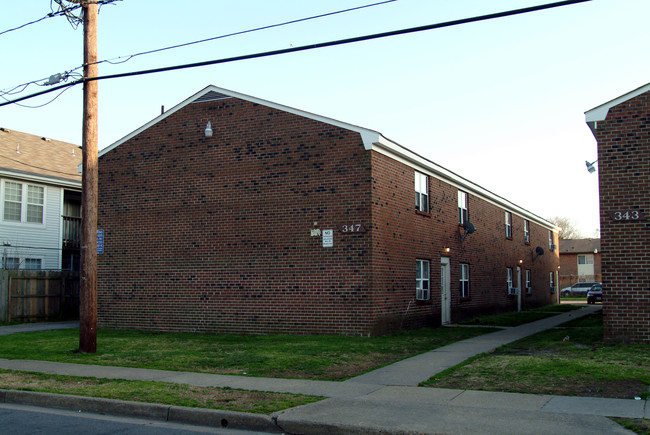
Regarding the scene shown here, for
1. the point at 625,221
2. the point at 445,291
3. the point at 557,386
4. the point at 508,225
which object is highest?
the point at 508,225

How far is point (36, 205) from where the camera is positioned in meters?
24.3

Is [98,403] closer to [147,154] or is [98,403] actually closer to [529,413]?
[529,413]

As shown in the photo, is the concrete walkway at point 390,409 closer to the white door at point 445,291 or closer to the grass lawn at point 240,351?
the grass lawn at point 240,351

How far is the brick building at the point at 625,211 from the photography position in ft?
42.0

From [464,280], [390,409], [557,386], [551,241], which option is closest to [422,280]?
[464,280]

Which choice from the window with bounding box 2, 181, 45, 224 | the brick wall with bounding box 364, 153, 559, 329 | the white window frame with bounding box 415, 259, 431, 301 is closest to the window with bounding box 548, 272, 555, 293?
the brick wall with bounding box 364, 153, 559, 329

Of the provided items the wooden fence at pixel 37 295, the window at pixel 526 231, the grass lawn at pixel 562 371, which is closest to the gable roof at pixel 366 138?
the wooden fence at pixel 37 295

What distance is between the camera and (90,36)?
1295cm

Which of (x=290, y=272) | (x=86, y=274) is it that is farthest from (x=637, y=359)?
(x=86, y=274)

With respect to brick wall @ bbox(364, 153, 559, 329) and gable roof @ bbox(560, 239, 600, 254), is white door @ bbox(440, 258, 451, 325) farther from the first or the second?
gable roof @ bbox(560, 239, 600, 254)

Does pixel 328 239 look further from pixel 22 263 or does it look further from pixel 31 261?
pixel 31 261

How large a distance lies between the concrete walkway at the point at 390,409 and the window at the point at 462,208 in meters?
13.5

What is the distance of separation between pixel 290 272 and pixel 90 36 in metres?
7.49

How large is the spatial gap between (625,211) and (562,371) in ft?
15.9
